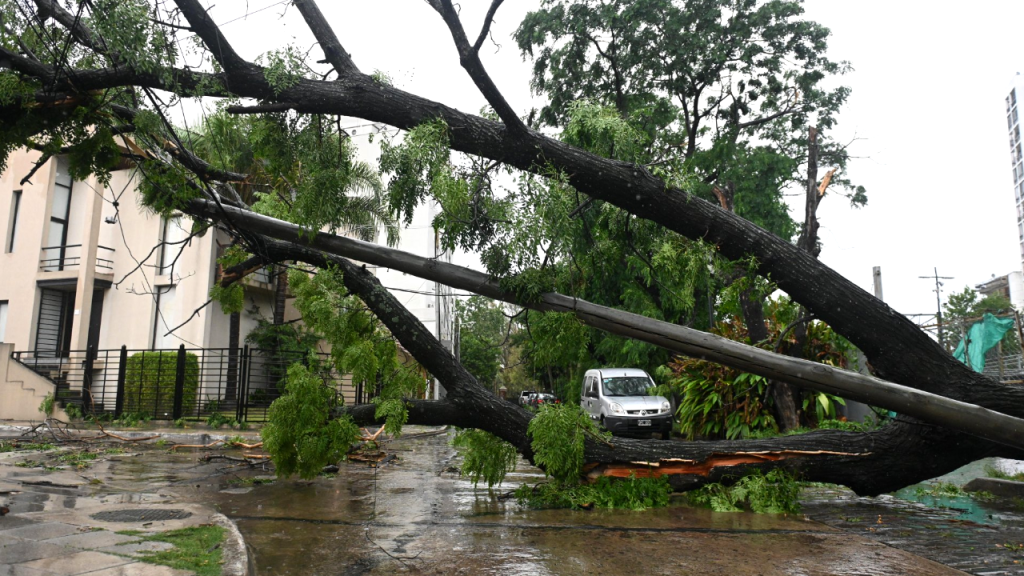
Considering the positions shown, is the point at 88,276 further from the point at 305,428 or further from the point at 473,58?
the point at 473,58

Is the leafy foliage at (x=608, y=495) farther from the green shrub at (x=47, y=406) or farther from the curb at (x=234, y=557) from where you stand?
the green shrub at (x=47, y=406)

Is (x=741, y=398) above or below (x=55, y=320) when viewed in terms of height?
below

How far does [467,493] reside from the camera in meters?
8.17

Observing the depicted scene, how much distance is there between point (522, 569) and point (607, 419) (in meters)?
11.4

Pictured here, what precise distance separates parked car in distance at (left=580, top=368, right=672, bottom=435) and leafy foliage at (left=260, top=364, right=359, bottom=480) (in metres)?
7.75

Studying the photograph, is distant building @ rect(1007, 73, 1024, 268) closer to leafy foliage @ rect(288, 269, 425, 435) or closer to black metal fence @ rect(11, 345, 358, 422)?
black metal fence @ rect(11, 345, 358, 422)

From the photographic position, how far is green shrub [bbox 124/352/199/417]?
1980 cm

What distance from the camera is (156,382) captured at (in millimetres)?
20016

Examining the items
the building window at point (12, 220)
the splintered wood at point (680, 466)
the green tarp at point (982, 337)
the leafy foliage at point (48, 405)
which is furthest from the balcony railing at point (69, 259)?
the green tarp at point (982, 337)

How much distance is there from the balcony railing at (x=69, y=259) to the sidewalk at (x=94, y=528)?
53.7ft

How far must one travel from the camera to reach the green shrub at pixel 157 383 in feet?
65.0

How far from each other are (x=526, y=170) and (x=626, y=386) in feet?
38.1

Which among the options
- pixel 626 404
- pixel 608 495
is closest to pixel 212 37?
pixel 608 495

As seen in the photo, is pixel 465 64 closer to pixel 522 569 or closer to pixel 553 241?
pixel 553 241
